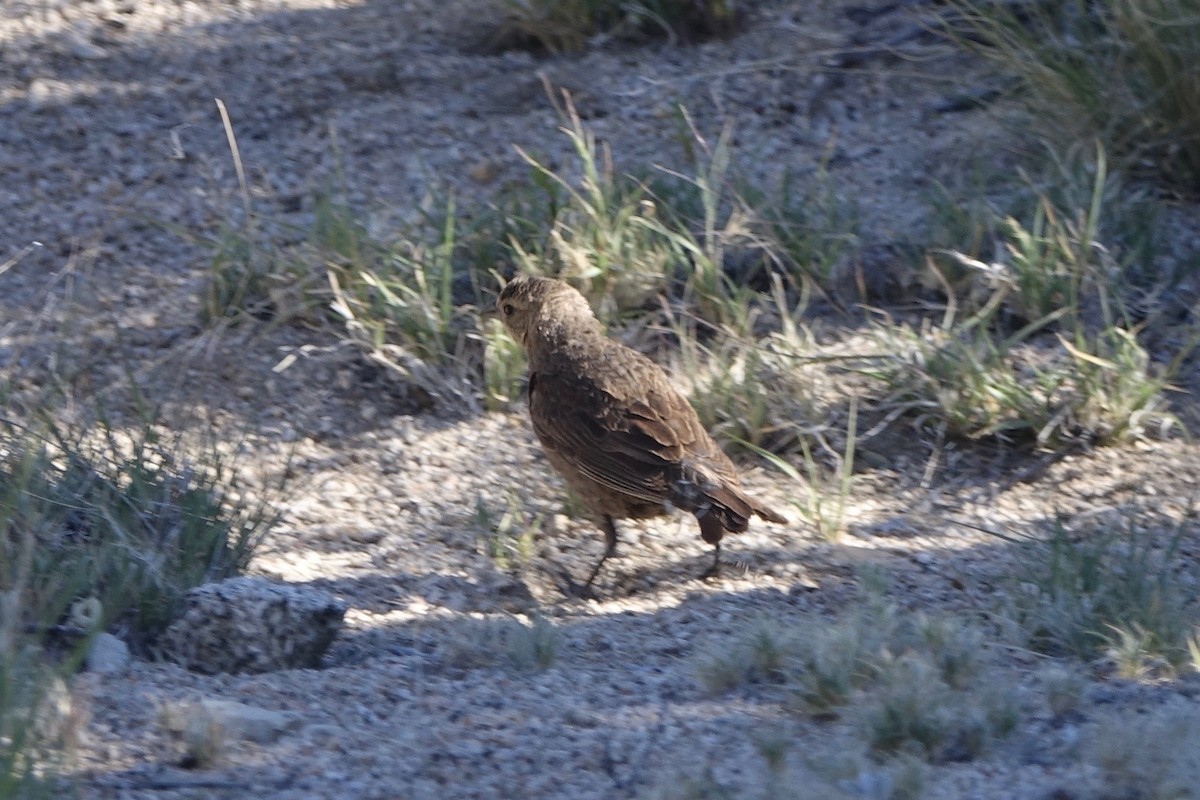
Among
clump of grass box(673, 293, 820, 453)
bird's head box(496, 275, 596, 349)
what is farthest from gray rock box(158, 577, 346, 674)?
clump of grass box(673, 293, 820, 453)

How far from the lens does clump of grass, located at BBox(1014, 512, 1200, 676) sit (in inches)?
136

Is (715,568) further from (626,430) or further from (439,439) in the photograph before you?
(439,439)

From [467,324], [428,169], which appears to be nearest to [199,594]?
[467,324]

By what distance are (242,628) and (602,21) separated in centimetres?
470

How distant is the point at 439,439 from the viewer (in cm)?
526

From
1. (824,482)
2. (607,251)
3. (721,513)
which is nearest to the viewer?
(721,513)

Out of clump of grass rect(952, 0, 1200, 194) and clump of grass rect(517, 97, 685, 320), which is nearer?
clump of grass rect(517, 97, 685, 320)

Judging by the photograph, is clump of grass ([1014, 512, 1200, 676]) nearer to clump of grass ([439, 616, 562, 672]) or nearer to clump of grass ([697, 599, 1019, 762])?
clump of grass ([697, 599, 1019, 762])

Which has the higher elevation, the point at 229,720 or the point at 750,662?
the point at 229,720

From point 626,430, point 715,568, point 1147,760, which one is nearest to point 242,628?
point 626,430

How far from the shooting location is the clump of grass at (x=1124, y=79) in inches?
231

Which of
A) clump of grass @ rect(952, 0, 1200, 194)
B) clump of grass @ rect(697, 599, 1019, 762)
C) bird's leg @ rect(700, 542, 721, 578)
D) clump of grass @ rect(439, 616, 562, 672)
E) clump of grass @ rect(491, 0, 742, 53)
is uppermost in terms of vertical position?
clump of grass @ rect(491, 0, 742, 53)

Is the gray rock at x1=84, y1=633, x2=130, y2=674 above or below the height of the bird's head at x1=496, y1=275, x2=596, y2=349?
below

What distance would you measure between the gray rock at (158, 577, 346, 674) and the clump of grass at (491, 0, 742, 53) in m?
4.33
